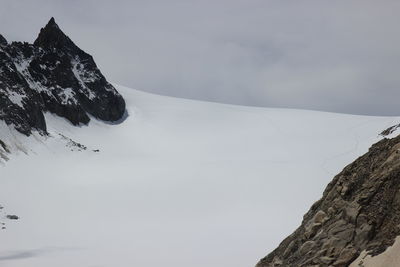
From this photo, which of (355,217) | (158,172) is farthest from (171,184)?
(355,217)

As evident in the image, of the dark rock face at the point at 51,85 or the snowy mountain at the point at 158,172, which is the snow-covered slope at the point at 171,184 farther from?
the dark rock face at the point at 51,85

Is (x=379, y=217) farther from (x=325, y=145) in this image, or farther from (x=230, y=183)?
(x=325, y=145)

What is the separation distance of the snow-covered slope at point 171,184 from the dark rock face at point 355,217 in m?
9.94

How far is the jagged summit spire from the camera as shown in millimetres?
84688

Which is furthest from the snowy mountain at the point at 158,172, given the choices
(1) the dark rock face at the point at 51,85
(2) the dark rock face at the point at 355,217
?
(1) the dark rock face at the point at 51,85

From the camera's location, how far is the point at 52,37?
85.6 meters

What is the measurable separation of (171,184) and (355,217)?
32653 millimetres

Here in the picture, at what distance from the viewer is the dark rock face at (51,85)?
59375mm

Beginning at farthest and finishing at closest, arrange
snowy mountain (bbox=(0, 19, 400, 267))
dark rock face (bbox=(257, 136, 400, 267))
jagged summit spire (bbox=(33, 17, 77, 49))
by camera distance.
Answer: jagged summit spire (bbox=(33, 17, 77, 49))
snowy mountain (bbox=(0, 19, 400, 267))
dark rock face (bbox=(257, 136, 400, 267))

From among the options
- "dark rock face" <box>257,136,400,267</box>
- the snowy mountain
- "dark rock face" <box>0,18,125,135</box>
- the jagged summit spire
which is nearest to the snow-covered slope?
the snowy mountain

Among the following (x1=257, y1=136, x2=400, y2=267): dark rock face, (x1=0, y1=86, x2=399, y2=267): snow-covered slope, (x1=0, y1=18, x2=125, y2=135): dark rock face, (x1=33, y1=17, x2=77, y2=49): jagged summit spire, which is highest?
(x1=33, y1=17, x2=77, y2=49): jagged summit spire

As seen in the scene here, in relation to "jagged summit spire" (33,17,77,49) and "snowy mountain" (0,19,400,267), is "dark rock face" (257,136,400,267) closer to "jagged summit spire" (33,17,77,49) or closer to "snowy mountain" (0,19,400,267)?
"snowy mountain" (0,19,400,267)

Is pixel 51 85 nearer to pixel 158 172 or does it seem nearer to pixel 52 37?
pixel 52 37

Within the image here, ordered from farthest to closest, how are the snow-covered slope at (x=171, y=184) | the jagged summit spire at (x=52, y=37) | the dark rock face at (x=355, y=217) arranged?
the jagged summit spire at (x=52, y=37) → the snow-covered slope at (x=171, y=184) → the dark rock face at (x=355, y=217)
